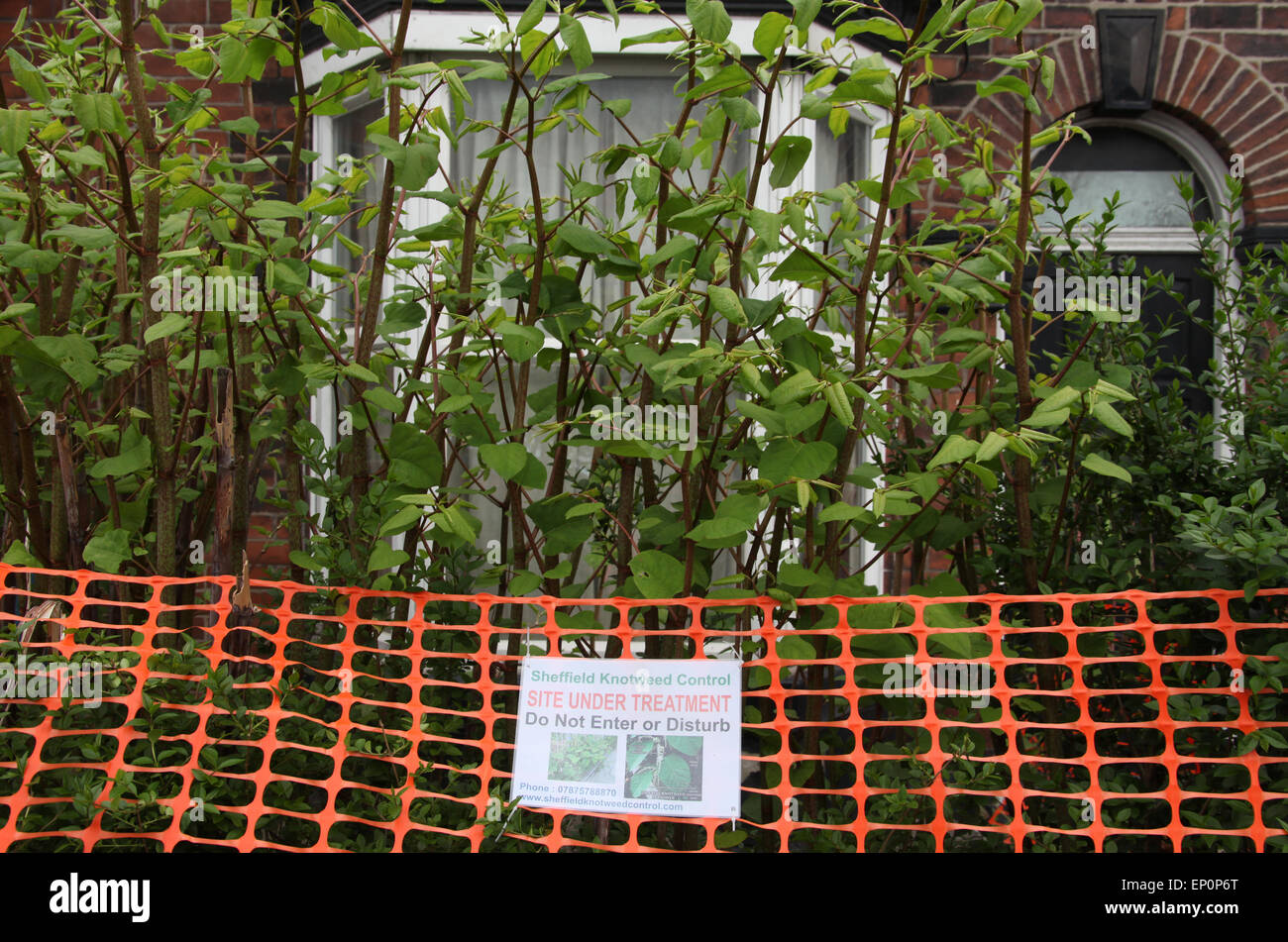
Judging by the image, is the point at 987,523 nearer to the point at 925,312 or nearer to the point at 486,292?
the point at 925,312

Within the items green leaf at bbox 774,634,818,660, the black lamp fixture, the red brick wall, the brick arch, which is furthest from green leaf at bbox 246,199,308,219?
the black lamp fixture

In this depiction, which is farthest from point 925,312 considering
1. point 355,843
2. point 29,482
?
point 29,482

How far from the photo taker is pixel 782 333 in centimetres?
149

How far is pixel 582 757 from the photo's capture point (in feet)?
4.80

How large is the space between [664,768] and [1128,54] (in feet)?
12.0

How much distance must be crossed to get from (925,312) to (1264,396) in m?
0.59

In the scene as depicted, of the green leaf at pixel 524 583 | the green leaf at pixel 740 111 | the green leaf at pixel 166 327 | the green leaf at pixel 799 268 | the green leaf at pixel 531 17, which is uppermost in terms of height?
the green leaf at pixel 531 17

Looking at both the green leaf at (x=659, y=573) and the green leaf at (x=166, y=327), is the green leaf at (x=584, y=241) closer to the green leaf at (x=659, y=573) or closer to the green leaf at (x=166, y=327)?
the green leaf at (x=659, y=573)

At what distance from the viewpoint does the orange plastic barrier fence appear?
4.73 feet

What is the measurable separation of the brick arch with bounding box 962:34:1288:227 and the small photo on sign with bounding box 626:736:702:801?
320 cm

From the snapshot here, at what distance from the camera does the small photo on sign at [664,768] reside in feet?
4.70

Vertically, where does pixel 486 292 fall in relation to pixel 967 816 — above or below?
above

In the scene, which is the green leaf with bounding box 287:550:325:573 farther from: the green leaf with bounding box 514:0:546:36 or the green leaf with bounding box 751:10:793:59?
the green leaf with bounding box 751:10:793:59

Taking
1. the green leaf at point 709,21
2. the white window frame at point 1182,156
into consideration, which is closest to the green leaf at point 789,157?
the green leaf at point 709,21
